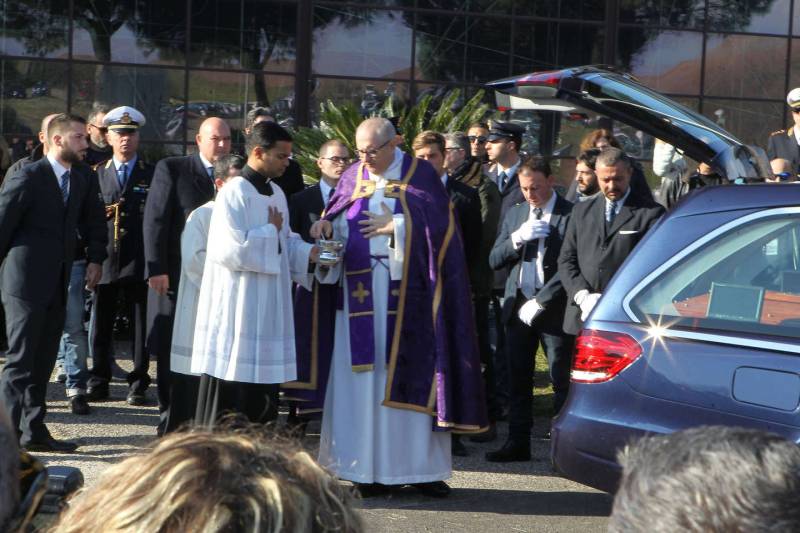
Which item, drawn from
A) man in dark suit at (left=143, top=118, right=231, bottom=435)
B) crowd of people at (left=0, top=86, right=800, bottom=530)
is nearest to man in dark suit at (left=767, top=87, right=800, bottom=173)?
crowd of people at (left=0, top=86, right=800, bottom=530)

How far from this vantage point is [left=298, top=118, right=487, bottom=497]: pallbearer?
6734 mm

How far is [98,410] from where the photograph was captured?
28.8 ft

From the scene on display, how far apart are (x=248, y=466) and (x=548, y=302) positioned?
19.9 ft

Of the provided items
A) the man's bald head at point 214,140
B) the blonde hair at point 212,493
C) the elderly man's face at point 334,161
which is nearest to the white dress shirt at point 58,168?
the man's bald head at point 214,140

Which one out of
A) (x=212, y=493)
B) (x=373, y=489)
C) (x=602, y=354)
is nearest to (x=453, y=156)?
(x=373, y=489)

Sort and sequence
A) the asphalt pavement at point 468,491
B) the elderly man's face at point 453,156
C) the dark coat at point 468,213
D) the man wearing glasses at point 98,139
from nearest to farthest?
the asphalt pavement at point 468,491 → the dark coat at point 468,213 → the elderly man's face at point 453,156 → the man wearing glasses at point 98,139

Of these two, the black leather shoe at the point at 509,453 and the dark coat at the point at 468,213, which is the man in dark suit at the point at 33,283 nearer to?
the dark coat at the point at 468,213

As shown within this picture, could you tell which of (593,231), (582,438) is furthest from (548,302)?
(582,438)

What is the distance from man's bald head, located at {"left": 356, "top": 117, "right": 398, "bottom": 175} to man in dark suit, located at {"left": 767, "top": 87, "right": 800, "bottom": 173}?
14.6 feet

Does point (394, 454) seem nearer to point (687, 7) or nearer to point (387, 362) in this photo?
point (387, 362)

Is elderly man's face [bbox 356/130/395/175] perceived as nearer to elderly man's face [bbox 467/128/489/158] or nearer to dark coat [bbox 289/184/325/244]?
dark coat [bbox 289/184/325/244]

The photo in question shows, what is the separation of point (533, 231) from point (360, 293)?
1.42m

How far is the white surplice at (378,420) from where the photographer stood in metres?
6.75

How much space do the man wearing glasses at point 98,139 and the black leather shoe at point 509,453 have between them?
410 cm
